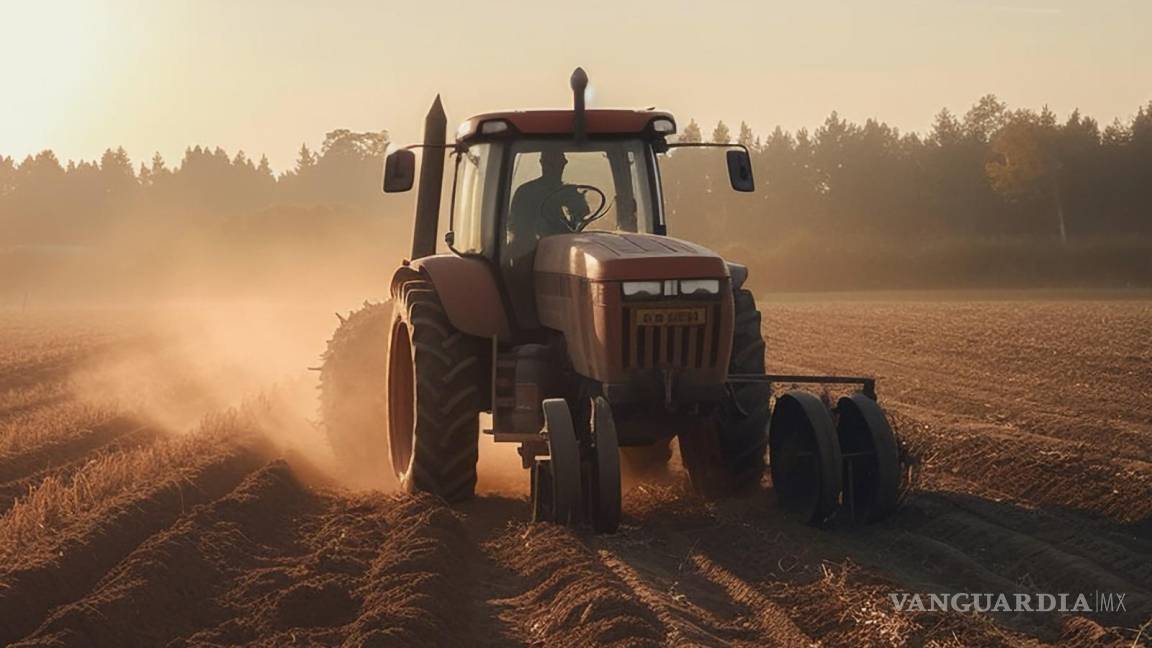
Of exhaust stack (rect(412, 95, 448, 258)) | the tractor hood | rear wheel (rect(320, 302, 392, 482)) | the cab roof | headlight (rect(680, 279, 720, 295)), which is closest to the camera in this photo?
the tractor hood

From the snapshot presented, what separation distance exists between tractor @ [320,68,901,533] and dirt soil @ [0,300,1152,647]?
0.27 meters

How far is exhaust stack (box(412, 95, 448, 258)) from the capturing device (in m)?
12.1

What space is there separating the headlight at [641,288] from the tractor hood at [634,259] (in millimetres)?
34

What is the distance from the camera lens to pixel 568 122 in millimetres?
9398

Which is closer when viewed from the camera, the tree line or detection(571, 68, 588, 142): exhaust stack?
detection(571, 68, 588, 142): exhaust stack

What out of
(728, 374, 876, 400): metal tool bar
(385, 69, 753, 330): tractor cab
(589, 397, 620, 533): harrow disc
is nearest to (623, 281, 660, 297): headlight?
(589, 397, 620, 533): harrow disc

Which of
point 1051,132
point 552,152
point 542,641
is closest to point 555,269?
point 552,152

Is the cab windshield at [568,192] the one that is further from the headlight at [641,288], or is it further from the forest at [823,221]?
the forest at [823,221]

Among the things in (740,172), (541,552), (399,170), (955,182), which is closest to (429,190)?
(399,170)

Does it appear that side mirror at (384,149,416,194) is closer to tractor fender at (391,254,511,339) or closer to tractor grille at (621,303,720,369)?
tractor fender at (391,254,511,339)

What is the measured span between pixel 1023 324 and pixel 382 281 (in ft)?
42.4

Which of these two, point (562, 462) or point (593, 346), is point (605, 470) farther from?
point (593, 346)

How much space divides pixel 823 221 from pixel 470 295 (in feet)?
211

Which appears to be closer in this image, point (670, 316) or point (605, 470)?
point (605, 470)
